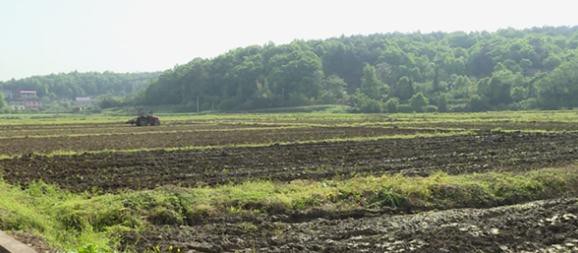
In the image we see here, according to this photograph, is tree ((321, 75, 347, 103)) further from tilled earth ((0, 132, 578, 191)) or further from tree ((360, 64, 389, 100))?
tilled earth ((0, 132, 578, 191))

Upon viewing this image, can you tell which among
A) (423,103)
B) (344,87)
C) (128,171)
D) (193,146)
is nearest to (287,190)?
(128,171)

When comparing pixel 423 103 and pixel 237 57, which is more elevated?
pixel 237 57

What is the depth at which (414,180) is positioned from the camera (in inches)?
627

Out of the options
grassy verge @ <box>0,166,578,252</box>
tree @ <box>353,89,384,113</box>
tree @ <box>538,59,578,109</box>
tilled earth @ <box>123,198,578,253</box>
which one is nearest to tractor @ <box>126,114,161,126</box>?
grassy verge @ <box>0,166,578,252</box>

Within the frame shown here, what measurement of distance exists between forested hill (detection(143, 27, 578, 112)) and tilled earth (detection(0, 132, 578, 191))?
7536 cm

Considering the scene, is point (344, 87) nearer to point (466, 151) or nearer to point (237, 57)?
point (237, 57)

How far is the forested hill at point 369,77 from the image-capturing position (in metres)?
104

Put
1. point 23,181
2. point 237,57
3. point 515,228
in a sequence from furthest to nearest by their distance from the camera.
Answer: point 237,57 < point 23,181 < point 515,228

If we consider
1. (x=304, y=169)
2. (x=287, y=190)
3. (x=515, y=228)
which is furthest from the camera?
(x=304, y=169)

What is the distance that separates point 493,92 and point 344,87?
150 feet

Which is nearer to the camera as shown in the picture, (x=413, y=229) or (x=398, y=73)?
(x=413, y=229)

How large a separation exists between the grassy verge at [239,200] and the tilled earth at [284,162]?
6.98 feet

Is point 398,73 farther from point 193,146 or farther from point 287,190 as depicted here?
point 287,190

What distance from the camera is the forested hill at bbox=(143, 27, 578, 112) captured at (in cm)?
10425
